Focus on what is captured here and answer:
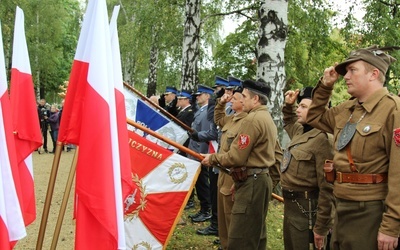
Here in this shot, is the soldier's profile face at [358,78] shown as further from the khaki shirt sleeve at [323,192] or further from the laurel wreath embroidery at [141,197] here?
the laurel wreath embroidery at [141,197]

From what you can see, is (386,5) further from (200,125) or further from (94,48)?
(94,48)

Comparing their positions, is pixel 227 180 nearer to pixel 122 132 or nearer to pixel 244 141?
pixel 244 141

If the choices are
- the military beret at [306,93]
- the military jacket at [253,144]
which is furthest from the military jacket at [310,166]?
the military beret at [306,93]

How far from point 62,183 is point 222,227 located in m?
→ 6.86

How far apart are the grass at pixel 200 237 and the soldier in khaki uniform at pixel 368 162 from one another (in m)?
3.07

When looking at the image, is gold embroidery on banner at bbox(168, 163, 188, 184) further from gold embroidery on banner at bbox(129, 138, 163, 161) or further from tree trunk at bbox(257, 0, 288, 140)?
tree trunk at bbox(257, 0, 288, 140)

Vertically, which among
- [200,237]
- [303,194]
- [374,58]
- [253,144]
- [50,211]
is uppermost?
[374,58]

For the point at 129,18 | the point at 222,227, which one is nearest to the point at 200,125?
the point at 222,227

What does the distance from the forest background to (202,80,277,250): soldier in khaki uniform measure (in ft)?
10.9

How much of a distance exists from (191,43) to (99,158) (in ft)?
32.8

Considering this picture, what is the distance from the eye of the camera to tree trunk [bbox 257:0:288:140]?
7309 mm

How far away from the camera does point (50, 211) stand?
8.11 m

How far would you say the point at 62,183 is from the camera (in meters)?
10.9

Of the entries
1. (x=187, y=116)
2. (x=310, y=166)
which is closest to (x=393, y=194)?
(x=310, y=166)
